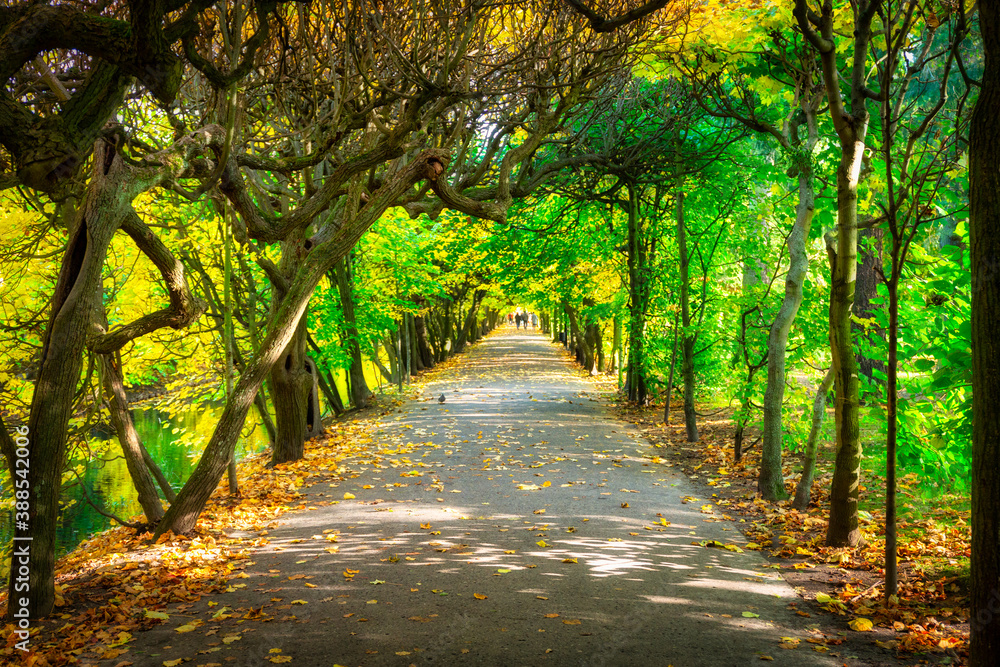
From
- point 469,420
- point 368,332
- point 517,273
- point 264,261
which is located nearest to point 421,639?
point 264,261

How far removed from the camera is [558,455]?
1183 cm

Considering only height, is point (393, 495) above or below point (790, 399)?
below

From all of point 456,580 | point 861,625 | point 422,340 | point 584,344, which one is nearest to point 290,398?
point 456,580

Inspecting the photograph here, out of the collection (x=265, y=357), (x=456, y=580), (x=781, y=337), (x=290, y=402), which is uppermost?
(x=781, y=337)

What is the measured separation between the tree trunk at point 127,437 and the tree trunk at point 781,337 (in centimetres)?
703

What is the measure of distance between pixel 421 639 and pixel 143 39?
450 cm

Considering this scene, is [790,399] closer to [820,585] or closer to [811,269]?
[811,269]

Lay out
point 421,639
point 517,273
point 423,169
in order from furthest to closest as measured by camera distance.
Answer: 1. point 517,273
2. point 423,169
3. point 421,639

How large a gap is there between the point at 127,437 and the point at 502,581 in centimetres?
456

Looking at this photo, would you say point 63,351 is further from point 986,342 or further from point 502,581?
point 986,342

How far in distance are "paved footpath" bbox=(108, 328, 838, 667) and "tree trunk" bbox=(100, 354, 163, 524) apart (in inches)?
57.0

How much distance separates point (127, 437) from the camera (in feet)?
25.3

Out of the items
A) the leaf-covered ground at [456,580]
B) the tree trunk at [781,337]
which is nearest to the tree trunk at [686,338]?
the leaf-covered ground at [456,580]

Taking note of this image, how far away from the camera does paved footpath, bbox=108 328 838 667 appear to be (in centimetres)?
450
